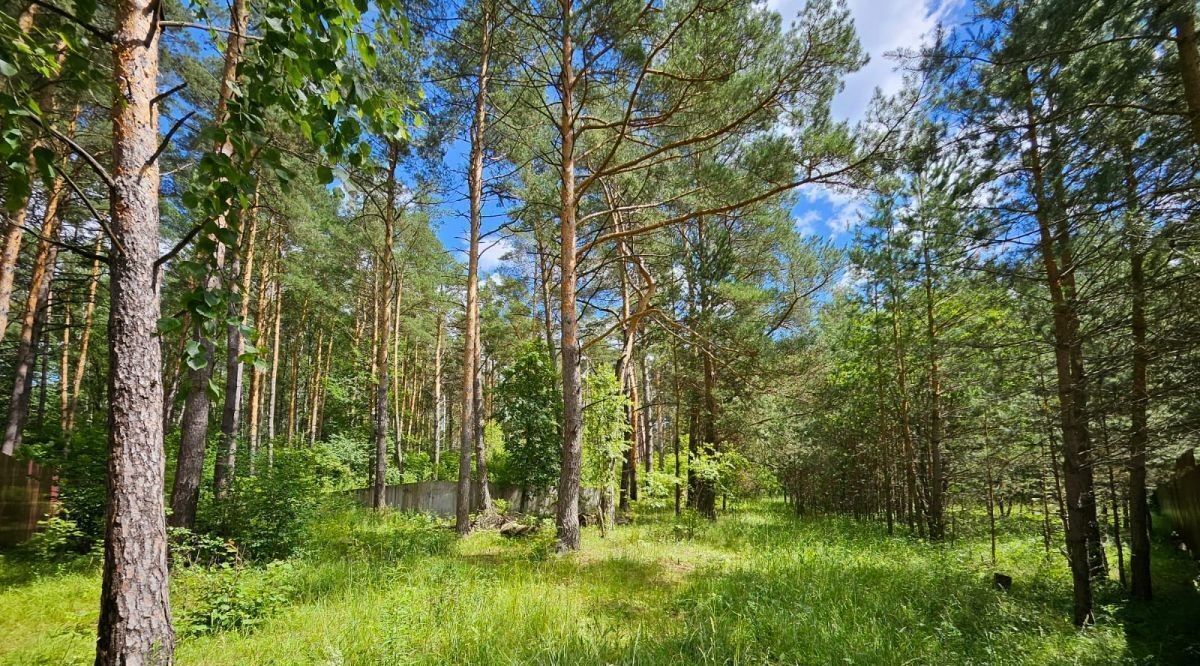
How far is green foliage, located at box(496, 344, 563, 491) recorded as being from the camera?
467 inches

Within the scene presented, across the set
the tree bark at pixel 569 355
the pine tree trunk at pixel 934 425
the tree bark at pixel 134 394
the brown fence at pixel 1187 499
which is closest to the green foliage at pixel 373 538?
the tree bark at pixel 569 355

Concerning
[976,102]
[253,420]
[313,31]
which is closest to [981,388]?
[976,102]

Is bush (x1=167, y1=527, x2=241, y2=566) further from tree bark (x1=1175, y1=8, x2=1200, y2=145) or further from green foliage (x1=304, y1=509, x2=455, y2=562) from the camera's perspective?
tree bark (x1=1175, y1=8, x2=1200, y2=145)

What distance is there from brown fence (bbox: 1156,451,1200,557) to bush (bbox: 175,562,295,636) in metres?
13.4

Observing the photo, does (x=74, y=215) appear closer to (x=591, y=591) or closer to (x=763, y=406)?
(x=591, y=591)

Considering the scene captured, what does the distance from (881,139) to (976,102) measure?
110cm

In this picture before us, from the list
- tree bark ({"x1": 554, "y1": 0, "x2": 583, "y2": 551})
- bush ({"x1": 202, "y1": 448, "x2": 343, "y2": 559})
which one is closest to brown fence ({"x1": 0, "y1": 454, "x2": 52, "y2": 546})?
bush ({"x1": 202, "y1": 448, "x2": 343, "y2": 559})

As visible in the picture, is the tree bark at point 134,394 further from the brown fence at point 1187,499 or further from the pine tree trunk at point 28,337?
the brown fence at point 1187,499

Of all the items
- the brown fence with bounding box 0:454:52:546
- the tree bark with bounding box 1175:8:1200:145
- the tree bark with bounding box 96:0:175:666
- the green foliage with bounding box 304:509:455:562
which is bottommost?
the green foliage with bounding box 304:509:455:562

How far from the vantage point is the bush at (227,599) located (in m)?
4.29

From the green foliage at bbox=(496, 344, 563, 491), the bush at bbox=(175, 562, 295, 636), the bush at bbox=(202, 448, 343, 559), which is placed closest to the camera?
the bush at bbox=(175, 562, 295, 636)

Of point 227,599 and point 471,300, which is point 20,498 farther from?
point 471,300

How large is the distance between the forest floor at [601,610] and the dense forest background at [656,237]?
75 cm

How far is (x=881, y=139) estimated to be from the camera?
5688 millimetres
